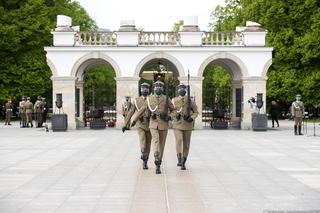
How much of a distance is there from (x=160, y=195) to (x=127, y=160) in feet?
19.2

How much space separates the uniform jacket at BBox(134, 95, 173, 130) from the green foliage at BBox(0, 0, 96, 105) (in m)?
29.8

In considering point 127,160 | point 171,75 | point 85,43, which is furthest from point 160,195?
point 171,75

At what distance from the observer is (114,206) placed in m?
9.52

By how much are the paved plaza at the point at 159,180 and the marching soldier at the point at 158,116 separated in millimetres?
631

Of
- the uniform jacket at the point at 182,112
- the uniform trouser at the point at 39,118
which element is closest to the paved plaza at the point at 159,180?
the uniform jacket at the point at 182,112

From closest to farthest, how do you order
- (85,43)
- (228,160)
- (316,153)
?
(228,160) → (316,153) → (85,43)

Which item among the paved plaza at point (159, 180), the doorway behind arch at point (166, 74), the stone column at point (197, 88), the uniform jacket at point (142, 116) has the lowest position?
the paved plaza at point (159, 180)

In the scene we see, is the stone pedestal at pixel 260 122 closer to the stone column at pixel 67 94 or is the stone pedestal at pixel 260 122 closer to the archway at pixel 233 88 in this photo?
the archway at pixel 233 88

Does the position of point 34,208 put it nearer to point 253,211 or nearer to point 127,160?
point 253,211

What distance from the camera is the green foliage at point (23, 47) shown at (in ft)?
140

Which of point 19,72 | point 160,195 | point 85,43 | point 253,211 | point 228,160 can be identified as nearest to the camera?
point 253,211

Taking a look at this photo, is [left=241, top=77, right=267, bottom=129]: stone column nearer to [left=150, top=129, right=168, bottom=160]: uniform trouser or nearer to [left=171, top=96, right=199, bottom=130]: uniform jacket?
[left=171, top=96, right=199, bottom=130]: uniform jacket

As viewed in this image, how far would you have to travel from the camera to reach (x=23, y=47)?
44.0m

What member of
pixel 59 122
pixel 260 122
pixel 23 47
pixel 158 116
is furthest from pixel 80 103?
pixel 158 116
